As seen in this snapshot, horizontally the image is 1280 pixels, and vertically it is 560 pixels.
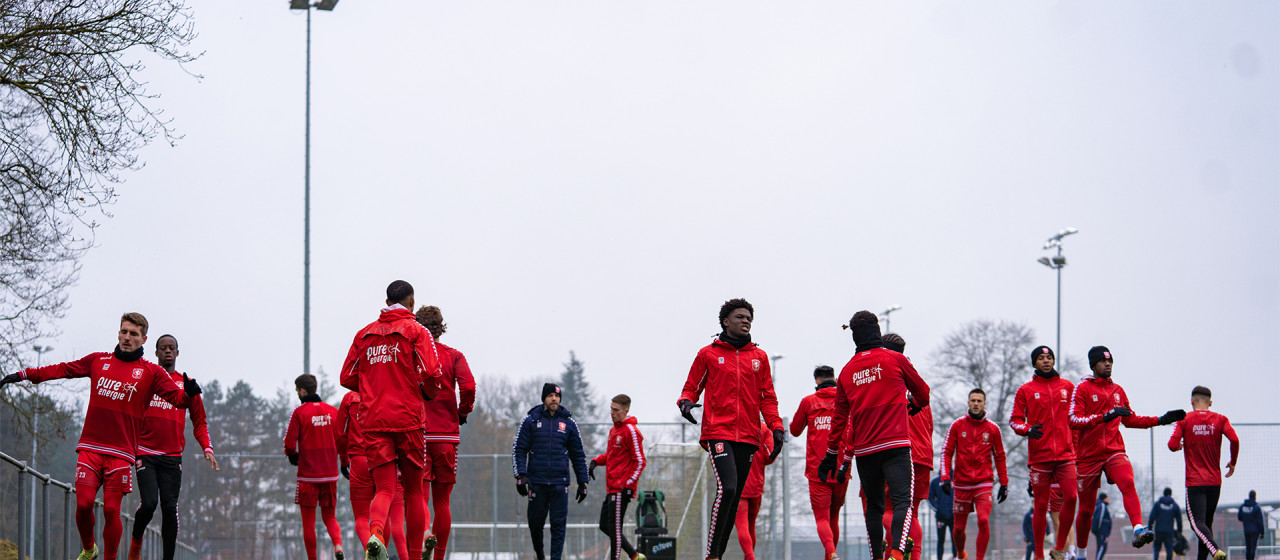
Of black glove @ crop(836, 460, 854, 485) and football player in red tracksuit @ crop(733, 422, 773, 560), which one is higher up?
black glove @ crop(836, 460, 854, 485)

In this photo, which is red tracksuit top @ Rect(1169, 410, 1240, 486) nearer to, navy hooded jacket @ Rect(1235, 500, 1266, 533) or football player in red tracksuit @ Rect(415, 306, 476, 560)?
football player in red tracksuit @ Rect(415, 306, 476, 560)

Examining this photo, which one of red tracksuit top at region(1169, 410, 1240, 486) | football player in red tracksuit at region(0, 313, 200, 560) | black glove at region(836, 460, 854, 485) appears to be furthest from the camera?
red tracksuit top at region(1169, 410, 1240, 486)

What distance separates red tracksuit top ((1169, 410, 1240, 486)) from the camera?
562 inches

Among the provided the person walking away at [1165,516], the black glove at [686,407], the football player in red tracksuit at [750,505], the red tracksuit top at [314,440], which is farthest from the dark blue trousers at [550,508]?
the person walking away at [1165,516]

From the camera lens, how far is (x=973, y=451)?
14.9m

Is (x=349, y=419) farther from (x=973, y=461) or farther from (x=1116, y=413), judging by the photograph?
(x=1116, y=413)

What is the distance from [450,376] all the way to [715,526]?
249 centimetres

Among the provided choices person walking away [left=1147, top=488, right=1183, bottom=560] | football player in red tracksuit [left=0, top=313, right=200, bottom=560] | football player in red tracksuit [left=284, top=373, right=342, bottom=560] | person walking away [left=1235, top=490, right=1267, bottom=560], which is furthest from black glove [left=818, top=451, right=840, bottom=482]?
person walking away [left=1147, top=488, right=1183, bottom=560]

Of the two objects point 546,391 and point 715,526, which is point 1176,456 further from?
point 715,526

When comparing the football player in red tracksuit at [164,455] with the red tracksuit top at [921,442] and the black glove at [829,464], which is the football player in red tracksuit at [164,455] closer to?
the black glove at [829,464]

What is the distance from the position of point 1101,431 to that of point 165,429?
29.1ft

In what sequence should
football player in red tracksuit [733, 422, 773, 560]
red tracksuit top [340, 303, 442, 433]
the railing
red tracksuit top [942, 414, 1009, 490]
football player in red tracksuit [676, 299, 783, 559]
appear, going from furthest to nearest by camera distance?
red tracksuit top [942, 414, 1009, 490] < football player in red tracksuit [733, 422, 773, 560] < the railing < football player in red tracksuit [676, 299, 783, 559] < red tracksuit top [340, 303, 442, 433]

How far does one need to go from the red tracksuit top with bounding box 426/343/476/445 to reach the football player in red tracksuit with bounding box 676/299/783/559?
5.64ft

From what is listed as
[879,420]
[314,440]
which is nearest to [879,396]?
[879,420]
